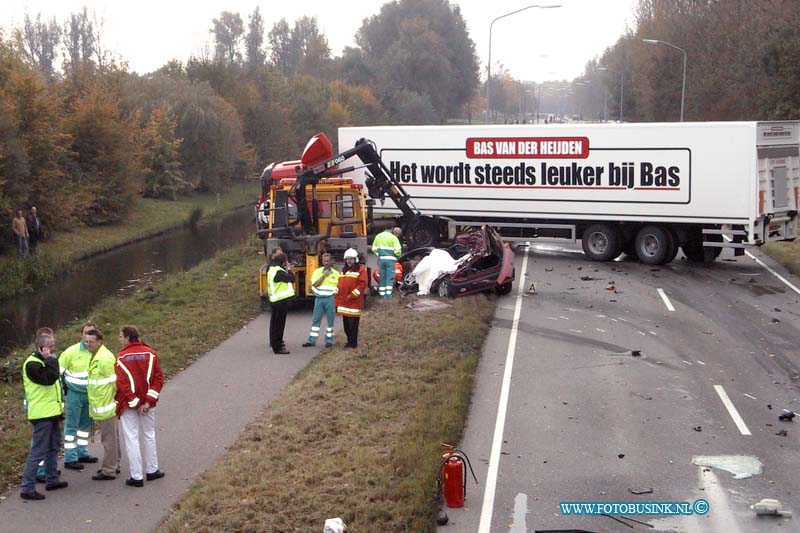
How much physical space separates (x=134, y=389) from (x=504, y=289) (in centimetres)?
1240

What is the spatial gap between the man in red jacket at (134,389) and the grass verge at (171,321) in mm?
1428

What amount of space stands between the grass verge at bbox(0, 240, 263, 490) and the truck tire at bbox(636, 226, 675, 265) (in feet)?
32.7

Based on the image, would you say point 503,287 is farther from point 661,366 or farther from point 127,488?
point 127,488

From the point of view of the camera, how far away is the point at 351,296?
15.4 m

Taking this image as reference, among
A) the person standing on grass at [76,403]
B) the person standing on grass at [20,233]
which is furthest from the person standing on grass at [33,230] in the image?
the person standing on grass at [76,403]

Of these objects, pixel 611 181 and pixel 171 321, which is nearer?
pixel 171 321

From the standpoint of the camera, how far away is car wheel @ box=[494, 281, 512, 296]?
69.1 feet

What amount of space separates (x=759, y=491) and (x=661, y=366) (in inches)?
209

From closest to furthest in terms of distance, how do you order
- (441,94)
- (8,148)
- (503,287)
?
(503,287), (8,148), (441,94)

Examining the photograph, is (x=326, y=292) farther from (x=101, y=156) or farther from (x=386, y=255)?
(x=101, y=156)

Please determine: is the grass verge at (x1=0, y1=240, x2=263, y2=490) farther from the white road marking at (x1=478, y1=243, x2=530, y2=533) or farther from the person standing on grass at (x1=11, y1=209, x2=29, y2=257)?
the person standing on grass at (x1=11, y1=209, x2=29, y2=257)

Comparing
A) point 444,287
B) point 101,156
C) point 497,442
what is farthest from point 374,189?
point 101,156

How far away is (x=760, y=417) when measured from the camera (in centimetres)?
1228

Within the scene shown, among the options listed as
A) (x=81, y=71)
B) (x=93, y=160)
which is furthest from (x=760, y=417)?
(x=81, y=71)
